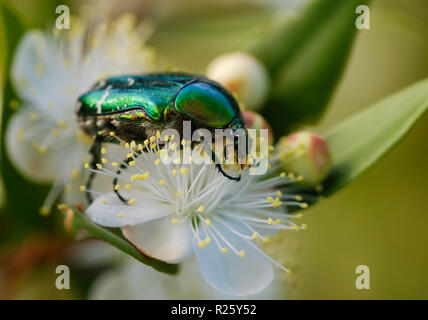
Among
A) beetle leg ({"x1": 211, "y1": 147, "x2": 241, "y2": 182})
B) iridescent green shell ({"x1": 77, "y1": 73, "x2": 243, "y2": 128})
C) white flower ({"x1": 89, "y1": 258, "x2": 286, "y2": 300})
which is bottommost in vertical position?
white flower ({"x1": 89, "y1": 258, "x2": 286, "y2": 300})

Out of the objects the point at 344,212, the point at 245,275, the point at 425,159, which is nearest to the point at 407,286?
the point at 344,212

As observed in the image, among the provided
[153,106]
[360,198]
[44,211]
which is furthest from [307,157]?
[360,198]

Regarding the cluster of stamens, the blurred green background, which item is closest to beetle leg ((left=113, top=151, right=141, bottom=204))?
the cluster of stamens

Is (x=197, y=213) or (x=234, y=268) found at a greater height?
(x=197, y=213)

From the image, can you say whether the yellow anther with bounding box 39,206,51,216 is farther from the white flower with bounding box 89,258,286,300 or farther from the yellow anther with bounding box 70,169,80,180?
the white flower with bounding box 89,258,286,300

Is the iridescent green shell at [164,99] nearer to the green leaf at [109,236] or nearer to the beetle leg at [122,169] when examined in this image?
the beetle leg at [122,169]

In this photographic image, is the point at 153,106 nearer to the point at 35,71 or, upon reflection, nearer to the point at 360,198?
the point at 35,71

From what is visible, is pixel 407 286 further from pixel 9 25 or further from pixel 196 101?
pixel 9 25
